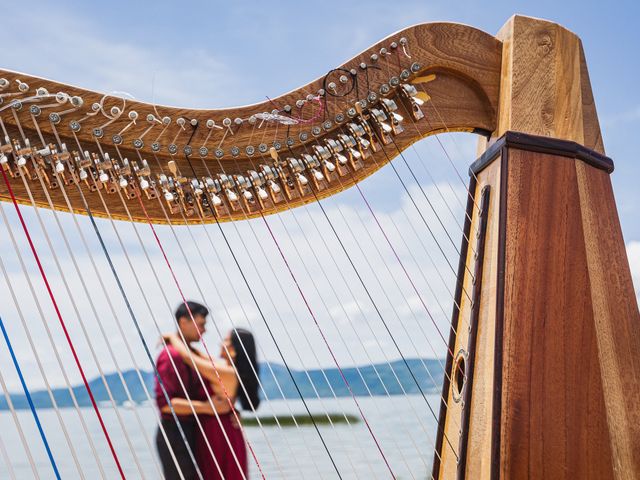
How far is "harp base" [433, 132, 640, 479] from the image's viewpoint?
1.44 metres

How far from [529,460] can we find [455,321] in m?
0.36

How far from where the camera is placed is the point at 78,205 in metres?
1.27

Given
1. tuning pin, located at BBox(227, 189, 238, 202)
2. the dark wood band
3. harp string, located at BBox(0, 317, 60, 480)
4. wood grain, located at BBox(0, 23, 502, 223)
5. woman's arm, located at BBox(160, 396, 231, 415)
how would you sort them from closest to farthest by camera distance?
1. harp string, located at BBox(0, 317, 60, 480)
2. wood grain, located at BBox(0, 23, 502, 223)
3. tuning pin, located at BBox(227, 189, 238, 202)
4. the dark wood band
5. woman's arm, located at BBox(160, 396, 231, 415)

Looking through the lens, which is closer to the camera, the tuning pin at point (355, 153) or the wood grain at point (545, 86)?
the tuning pin at point (355, 153)

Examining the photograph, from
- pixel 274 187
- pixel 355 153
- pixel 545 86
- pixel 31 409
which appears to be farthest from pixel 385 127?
pixel 31 409

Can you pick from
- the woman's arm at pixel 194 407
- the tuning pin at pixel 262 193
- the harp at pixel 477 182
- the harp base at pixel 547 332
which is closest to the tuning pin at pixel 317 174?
the harp at pixel 477 182

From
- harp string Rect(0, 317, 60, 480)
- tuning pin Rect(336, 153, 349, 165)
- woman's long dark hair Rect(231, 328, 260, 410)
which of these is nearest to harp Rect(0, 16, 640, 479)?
tuning pin Rect(336, 153, 349, 165)

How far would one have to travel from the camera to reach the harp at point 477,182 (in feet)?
4.17

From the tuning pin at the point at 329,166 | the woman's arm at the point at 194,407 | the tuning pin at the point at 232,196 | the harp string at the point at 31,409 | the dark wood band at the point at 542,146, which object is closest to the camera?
the harp string at the point at 31,409

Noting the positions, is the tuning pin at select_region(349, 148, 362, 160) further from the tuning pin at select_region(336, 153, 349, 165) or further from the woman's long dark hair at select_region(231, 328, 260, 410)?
the woman's long dark hair at select_region(231, 328, 260, 410)

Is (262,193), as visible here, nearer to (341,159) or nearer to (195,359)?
(341,159)

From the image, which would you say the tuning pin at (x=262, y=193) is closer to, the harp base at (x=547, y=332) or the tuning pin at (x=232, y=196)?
the tuning pin at (x=232, y=196)

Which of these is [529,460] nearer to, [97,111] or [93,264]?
[93,264]

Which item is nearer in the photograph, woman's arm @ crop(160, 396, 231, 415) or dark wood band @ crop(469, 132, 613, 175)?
dark wood band @ crop(469, 132, 613, 175)
